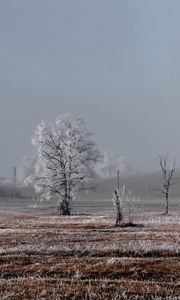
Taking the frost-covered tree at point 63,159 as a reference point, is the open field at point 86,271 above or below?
below

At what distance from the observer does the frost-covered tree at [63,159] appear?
8450cm

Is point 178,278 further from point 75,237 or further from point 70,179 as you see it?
point 70,179

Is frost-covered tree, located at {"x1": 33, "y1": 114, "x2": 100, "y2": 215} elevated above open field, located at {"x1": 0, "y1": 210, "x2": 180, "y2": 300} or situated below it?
above

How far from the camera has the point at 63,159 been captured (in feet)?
278

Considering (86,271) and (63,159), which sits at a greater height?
(63,159)

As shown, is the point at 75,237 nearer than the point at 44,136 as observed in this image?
Yes

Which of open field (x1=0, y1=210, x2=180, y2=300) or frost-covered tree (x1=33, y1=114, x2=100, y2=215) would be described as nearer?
open field (x1=0, y1=210, x2=180, y2=300)

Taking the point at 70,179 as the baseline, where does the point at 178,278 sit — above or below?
below

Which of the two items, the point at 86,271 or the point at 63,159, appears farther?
the point at 63,159

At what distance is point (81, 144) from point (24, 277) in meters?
66.7

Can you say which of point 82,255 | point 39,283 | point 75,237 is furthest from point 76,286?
point 75,237

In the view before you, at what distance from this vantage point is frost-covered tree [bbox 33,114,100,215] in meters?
84.5

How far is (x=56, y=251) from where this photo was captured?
28047 mm

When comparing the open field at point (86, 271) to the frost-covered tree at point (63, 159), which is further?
the frost-covered tree at point (63, 159)
